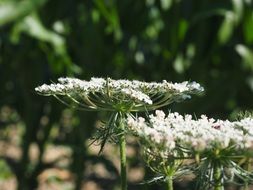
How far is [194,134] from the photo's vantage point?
2.48 ft

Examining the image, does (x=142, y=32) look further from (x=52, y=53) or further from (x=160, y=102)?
(x=160, y=102)

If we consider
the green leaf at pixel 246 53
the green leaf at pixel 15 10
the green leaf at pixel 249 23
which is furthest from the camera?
the green leaf at pixel 246 53

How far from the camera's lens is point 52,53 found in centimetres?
303

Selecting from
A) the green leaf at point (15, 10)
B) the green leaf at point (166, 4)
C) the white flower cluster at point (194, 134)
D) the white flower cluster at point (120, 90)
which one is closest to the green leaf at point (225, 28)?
the green leaf at point (166, 4)

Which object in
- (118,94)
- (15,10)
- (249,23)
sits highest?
(249,23)

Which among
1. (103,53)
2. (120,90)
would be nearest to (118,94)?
(120,90)

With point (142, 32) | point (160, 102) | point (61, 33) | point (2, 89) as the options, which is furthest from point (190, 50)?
point (160, 102)

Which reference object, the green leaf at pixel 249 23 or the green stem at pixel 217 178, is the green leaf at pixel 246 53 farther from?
the green stem at pixel 217 178

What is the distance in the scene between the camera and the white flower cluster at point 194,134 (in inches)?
28.7

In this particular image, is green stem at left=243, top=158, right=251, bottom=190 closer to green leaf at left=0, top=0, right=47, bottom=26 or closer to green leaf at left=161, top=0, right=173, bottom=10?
green leaf at left=0, top=0, right=47, bottom=26

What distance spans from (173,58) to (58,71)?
1.68 ft

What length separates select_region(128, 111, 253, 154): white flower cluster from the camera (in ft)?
2.39

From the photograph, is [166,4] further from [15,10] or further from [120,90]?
[120,90]

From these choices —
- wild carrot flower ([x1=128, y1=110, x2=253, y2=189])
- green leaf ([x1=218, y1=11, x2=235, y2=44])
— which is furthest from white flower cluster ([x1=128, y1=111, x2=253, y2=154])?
green leaf ([x1=218, y1=11, x2=235, y2=44])
